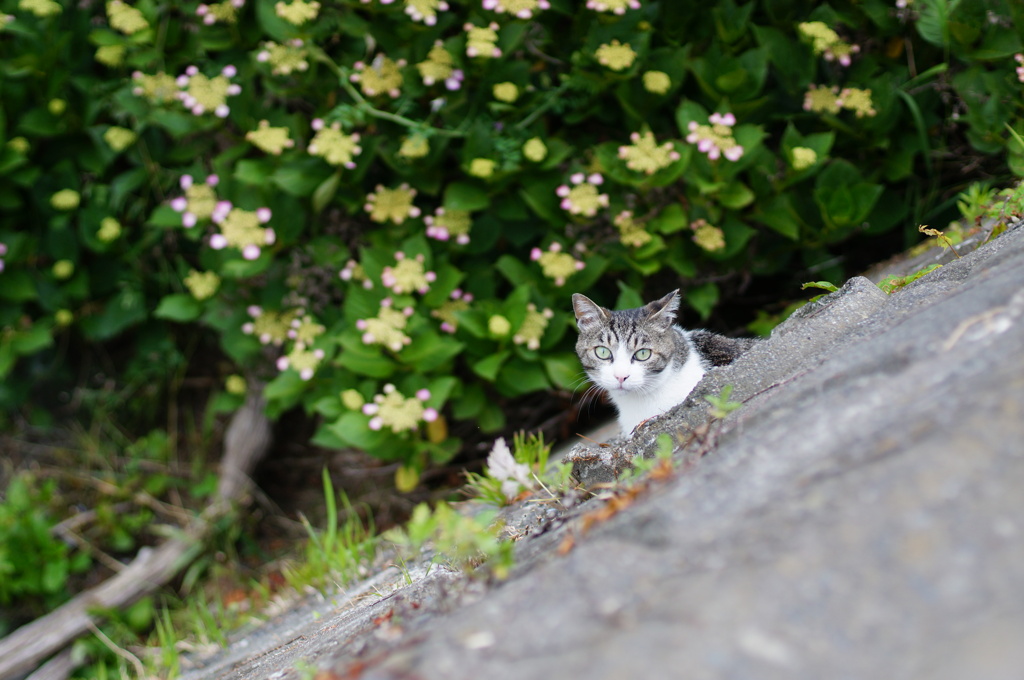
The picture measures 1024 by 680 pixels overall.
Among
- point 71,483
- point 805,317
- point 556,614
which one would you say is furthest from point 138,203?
point 556,614

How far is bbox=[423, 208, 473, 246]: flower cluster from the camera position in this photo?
143 inches

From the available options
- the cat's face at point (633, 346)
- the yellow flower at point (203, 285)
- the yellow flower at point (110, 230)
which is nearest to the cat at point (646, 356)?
the cat's face at point (633, 346)

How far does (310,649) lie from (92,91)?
3.29 m

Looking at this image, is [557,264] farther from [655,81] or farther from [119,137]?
[119,137]

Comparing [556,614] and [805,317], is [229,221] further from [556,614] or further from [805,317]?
[556,614]

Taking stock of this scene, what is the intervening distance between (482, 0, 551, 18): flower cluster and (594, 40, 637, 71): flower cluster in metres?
0.30

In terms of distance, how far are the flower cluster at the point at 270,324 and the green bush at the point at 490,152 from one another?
1 cm

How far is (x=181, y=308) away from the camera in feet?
13.1

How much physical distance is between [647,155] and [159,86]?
230 cm

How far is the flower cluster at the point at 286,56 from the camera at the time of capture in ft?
11.2

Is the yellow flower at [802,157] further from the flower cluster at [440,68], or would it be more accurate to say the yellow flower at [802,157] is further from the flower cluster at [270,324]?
the flower cluster at [270,324]

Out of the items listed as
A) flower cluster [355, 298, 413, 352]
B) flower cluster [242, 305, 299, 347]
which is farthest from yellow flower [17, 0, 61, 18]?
flower cluster [355, 298, 413, 352]

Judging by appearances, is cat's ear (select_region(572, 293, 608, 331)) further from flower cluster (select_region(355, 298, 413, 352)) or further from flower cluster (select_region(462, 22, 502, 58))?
flower cluster (select_region(462, 22, 502, 58))

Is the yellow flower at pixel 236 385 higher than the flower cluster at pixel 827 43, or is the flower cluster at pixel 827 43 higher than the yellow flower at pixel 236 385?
the flower cluster at pixel 827 43
